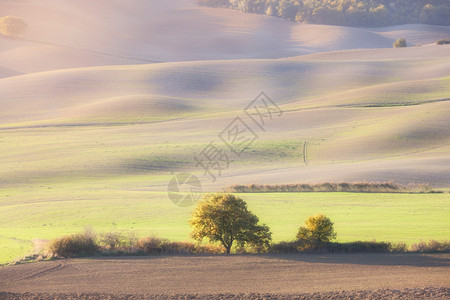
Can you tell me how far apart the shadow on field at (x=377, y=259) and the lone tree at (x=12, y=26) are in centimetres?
10018

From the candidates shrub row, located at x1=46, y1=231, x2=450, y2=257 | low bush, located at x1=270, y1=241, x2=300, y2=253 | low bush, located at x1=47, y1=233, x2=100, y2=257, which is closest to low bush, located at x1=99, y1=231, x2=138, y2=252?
shrub row, located at x1=46, y1=231, x2=450, y2=257

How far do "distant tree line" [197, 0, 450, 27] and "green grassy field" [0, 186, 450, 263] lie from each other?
101858mm

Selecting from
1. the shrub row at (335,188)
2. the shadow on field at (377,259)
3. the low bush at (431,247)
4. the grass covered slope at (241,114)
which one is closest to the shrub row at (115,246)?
the shadow on field at (377,259)

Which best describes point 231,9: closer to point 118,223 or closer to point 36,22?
point 36,22

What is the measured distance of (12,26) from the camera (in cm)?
10494

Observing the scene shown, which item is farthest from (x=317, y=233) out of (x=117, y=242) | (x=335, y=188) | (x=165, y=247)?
(x=335, y=188)

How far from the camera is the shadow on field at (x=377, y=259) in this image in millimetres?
16125

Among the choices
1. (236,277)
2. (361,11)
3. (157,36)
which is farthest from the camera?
(361,11)

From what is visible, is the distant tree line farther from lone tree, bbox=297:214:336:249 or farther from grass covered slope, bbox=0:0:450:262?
lone tree, bbox=297:214:336:249

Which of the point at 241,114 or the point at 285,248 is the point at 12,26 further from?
the point at 285,248

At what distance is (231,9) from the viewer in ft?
440

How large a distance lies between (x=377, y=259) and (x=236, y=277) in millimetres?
4392

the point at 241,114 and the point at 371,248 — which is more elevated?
the point at 371,248

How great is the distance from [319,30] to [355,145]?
3037 inches
